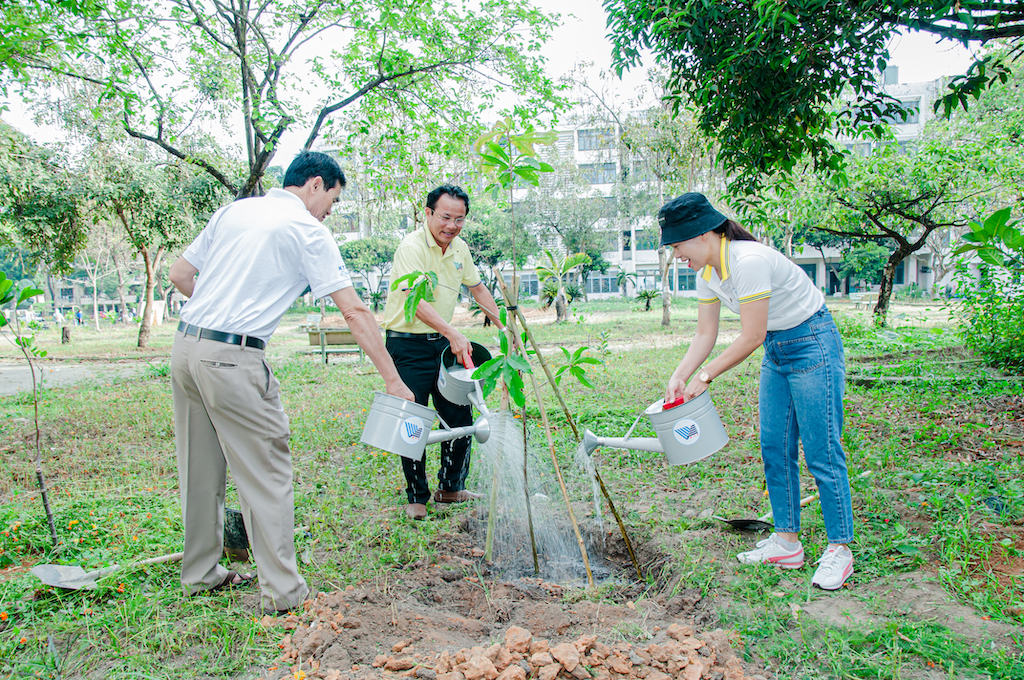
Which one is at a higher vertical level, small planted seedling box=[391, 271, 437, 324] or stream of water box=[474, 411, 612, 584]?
small planted seedling box=[391, 271, 437, 324]

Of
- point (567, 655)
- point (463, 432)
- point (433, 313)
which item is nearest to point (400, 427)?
point (463, 432)

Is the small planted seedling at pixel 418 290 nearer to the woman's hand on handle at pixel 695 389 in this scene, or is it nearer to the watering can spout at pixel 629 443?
the watering can spout at pixel 629 443

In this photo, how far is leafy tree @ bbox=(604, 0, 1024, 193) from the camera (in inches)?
117

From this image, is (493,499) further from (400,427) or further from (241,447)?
(241,447)

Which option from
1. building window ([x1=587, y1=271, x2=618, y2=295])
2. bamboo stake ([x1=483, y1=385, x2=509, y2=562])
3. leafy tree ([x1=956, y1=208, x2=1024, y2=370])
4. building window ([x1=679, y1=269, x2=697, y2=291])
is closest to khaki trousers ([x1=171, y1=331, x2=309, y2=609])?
bamboo stake ([x1=483, y1=385, x2=509, y2=562])

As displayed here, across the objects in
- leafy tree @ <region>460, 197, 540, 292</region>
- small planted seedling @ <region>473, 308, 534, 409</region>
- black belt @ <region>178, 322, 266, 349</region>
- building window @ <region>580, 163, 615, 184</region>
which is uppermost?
building window @ <region>580, 163, 615, 184</region>

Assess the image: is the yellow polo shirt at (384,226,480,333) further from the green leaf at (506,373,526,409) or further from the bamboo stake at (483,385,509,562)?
the green leaf at (506,373,526,409)

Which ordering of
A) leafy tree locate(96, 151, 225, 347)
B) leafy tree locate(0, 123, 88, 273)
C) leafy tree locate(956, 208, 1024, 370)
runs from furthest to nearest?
leafy tree locate(96, 151, 225, 347)
leafy tree locate(0, 123, 88, 273)
leafy tree locate(956, 208, 1024, 370)

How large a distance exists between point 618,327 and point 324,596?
1422 centimetres

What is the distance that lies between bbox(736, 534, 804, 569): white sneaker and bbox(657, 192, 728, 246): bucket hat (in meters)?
1.40

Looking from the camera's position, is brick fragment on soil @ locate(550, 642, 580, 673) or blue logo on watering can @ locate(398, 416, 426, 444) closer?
brick fragment on soil @ locate(550, 642, 580, 673)

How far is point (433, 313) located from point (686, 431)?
129cm

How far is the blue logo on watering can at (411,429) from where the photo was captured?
7.80ft

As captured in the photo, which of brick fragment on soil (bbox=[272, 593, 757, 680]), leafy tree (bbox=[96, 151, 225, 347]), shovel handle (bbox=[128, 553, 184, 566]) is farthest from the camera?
leafy tree (bbox=[96, 151, 225, 347])
